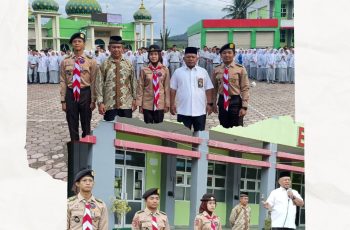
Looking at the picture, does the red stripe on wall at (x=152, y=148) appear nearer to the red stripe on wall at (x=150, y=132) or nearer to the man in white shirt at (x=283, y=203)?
the red stripe on wall at (x=150, y=132)

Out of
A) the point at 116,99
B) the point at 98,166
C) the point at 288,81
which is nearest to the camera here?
the point at 98,166

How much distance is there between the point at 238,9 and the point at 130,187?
0.86 metres

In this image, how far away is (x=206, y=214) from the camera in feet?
7.11

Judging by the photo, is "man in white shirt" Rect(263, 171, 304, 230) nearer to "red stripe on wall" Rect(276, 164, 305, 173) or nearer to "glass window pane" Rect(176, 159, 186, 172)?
"red stripe on wall" Rect(276, 164, 305, 173)

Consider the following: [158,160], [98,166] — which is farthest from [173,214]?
[98,166]

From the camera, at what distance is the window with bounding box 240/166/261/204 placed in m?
2.23

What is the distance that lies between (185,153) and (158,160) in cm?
11

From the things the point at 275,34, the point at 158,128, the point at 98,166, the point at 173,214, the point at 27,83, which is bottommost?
the point at 173,214

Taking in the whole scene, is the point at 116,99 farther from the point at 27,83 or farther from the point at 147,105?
the point at 27,83

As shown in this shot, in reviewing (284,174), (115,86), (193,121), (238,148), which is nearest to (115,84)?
(115,86)

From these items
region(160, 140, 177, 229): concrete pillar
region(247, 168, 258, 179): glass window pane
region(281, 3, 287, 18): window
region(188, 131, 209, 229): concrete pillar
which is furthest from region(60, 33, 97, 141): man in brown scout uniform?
region(281, 3, 287, 18): window

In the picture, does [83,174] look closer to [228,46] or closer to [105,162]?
[105,162]

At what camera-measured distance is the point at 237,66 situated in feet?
7.60

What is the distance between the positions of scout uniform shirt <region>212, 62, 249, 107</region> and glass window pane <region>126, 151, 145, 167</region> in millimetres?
422
